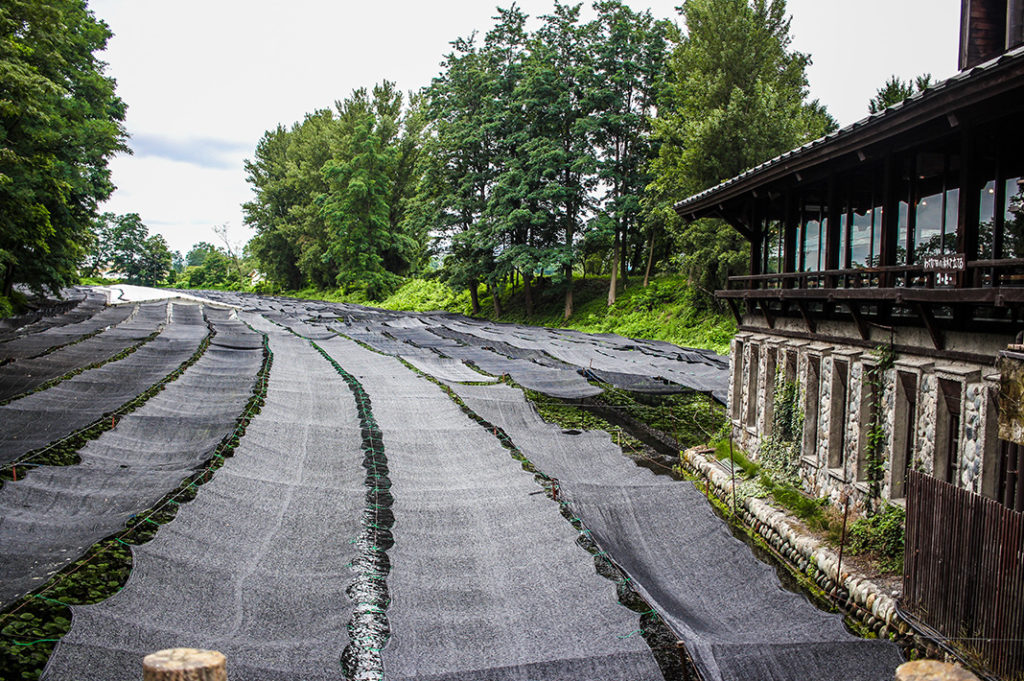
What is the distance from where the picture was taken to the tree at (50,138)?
66.8ft

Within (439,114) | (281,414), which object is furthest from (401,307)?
(281,414)

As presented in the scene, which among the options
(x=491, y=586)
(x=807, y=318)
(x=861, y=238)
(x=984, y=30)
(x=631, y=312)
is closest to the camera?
(x=491, y=586)

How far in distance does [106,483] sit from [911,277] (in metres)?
12.3

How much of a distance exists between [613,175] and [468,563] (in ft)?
99.5

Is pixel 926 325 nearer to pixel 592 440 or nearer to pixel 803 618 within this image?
pixel 803 618

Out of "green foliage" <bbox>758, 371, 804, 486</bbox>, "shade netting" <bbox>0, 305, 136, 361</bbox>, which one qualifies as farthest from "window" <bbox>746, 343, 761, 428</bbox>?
"shade netting" <bbox>0, 305, 136, 361</bbox>

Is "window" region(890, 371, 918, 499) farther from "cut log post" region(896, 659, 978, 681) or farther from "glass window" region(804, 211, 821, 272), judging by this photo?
"cut log post" region(896, 659, 978, 681)

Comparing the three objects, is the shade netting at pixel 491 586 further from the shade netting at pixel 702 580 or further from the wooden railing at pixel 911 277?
the wooden railing at pixel 911 277

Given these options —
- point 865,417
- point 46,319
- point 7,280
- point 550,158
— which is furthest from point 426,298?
point 865,417

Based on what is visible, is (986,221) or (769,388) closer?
(986,221)

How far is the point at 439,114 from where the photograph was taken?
43594mm

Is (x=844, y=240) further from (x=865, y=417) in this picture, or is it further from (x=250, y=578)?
(x=250, y=578)

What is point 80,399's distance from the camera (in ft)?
50.0

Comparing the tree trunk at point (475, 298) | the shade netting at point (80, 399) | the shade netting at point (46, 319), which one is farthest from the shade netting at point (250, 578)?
the tree trunk at point (475, 298)
